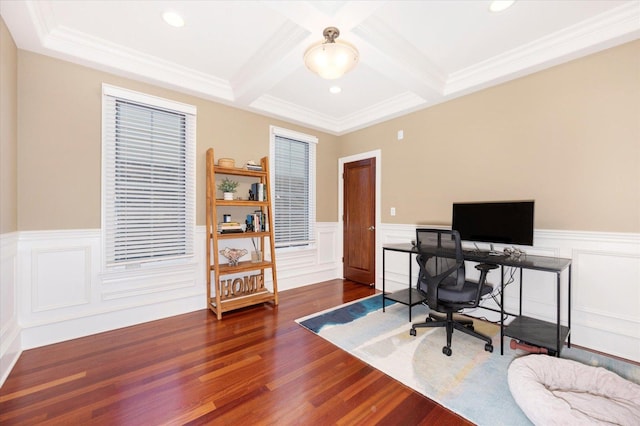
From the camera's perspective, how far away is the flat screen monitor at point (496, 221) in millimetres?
2561

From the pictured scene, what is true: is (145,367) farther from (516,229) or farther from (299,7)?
(516,229)

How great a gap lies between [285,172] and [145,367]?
2916 mm

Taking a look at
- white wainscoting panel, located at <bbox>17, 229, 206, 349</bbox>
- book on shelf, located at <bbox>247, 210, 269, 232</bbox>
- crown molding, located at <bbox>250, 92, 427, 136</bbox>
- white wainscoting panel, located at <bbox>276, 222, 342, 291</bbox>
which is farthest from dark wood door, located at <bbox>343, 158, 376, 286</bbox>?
white wainscoting panel, located at <bbox>17, 229, 206, 349</bbox>

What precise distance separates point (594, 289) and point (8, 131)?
16.6ft

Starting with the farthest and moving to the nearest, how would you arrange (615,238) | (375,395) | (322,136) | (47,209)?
(322,136) → (47,209) → (615,238) → (375,395)

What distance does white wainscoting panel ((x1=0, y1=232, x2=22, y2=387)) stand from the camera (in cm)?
199

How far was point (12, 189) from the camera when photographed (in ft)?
7.29

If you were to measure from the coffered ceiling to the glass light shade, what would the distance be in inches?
12.9

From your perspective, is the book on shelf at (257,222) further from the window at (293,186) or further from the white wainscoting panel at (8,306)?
the white wainscoting panel at (8,306)

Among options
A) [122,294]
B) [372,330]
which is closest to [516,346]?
[372,330]

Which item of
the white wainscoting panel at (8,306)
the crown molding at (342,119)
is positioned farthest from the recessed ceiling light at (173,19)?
the white wainscoting panel at (8,306)

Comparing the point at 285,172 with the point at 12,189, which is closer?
the point at 12,189

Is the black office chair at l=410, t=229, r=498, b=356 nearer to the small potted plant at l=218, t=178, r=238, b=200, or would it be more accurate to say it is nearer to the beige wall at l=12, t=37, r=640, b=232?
the beige wall at l=12, t=37, r=640, b=232

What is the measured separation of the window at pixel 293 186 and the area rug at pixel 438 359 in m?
1.49
